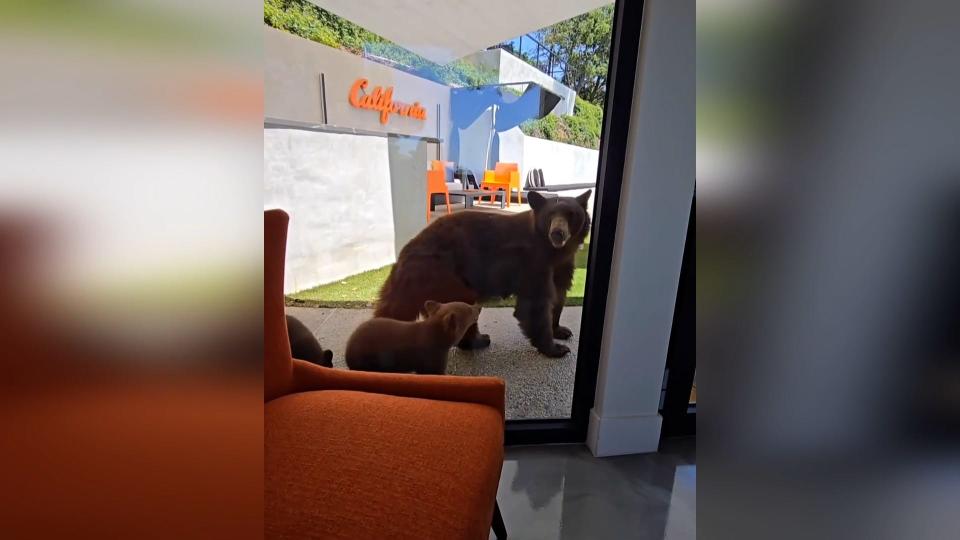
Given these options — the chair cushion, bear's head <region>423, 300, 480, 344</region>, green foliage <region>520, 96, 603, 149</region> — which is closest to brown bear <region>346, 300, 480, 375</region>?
bear's head <region>423, 300, 480, 344</region>

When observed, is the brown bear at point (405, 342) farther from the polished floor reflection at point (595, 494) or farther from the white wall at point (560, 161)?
the white wall at point (560, 161)

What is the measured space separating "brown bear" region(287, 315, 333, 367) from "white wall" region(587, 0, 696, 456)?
111 centimetres

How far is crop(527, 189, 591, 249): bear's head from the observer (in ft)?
5.74

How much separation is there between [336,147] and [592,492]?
156 centimetres

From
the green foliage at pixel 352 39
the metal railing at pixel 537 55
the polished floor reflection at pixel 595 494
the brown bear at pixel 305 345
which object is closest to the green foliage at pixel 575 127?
the metal railing at pixel 537 55

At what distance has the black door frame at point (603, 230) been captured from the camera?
1.54m

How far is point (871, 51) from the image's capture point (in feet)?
0.76

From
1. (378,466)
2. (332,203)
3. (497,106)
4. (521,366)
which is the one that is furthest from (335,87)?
(521,366)

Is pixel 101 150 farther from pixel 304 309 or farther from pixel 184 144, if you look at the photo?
pixel 304 309

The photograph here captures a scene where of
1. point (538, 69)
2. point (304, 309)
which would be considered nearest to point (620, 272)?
point (538, 69)

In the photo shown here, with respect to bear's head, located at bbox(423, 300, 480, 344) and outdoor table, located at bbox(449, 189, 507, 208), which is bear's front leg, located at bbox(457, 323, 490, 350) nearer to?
bear's head, located at bbox(423, 300, 480, 344)

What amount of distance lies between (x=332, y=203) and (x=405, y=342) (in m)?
0.59

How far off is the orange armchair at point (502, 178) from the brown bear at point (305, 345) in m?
0.87

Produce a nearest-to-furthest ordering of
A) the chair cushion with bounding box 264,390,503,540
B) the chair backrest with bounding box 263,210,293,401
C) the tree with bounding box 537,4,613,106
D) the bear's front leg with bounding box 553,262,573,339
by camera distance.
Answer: the chair cushion with bounding box 264,390,503,540, the chair backrest with bounding box 263,210,293,401, the tree with bounding box 537,4,613,106, the bear's front leg with bounding box 553,262,573,339
